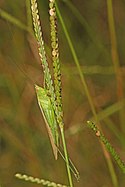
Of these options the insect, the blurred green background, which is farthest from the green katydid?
the blurred green background

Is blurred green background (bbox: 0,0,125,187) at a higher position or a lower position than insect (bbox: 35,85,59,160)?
higher

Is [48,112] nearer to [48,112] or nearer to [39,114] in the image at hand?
[48,112]

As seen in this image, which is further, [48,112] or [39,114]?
[39,114]

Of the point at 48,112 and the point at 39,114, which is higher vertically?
the point at 39,114

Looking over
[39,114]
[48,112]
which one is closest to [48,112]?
[48,112]

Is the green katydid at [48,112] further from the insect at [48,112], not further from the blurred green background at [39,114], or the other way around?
the blurred green background at [39,114]

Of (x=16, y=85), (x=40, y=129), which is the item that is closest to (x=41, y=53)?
(x=16, y=85)

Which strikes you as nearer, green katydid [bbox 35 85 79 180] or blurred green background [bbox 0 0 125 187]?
green katydid [bbox 35 85 79 180]

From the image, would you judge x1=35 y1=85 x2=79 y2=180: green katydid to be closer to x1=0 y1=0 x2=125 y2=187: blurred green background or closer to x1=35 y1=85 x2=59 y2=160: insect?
x1=35 y1=85 x2=59 y2=160: insect

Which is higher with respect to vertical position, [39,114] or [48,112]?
[39,114]

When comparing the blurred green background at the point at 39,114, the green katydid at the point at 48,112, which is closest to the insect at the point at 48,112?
the green katydid at the point at 48,112

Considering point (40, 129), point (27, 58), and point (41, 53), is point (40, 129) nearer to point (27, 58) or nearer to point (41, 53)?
point (27, 58)
